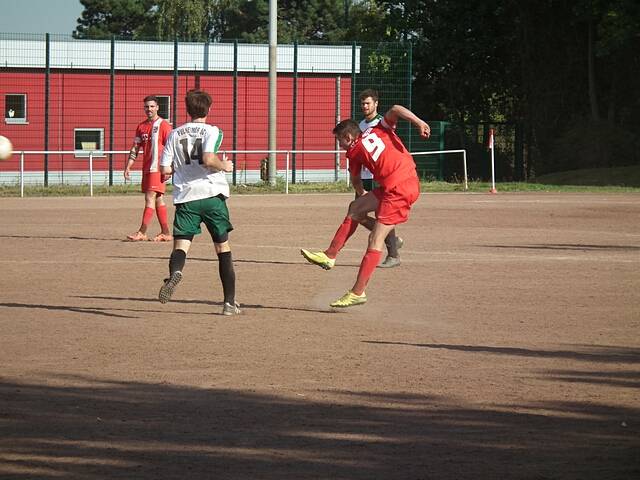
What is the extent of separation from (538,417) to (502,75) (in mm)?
39272

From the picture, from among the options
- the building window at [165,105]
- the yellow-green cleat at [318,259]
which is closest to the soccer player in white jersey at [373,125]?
the yellow-green cleat at [318,259]

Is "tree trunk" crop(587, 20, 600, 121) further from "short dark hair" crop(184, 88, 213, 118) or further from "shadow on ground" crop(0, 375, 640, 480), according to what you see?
"shadow on ground" crop(0, 375, 640, 480)

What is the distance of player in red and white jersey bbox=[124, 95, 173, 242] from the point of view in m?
17.0

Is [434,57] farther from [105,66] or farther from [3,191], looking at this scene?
[3,191]

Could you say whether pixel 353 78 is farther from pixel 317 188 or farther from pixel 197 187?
pixel 197 187

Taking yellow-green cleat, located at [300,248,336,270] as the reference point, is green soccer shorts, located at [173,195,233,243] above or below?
above

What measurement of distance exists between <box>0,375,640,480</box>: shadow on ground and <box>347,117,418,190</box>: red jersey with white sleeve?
3.87 m

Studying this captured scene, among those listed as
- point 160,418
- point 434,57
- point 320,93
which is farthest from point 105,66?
point 160,418

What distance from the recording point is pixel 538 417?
684 cm

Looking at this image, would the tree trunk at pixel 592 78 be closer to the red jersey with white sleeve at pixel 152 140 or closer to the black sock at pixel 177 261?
the red jersey with white sleeve at pixel 152 140

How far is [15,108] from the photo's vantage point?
37.6 meters

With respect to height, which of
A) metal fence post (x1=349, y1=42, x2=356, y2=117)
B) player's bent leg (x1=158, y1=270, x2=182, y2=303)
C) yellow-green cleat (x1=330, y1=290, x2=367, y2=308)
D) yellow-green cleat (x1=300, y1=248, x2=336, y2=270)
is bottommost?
yellow-green cleat (x1=330, y1=290, x2=367, y2=308)

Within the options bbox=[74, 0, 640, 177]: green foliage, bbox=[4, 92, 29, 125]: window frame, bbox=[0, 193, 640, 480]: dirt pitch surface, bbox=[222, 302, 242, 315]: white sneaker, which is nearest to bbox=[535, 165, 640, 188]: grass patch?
bbox=[74, 0, 640, 177]: green foliage

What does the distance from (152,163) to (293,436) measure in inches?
445
